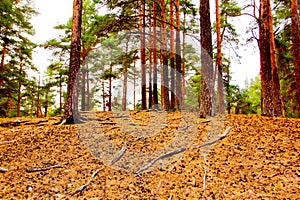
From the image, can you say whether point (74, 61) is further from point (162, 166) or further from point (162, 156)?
point (162, 166)

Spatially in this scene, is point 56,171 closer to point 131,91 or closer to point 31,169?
point 31,169

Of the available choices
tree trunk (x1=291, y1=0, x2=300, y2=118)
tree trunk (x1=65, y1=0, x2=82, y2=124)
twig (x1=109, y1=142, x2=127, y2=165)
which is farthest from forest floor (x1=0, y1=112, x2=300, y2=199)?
tree trunk (x1=291, y1=0, x2=300, y2=118)

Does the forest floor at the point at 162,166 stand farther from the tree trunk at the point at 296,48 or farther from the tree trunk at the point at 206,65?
the tree trunk at the point at 296,48

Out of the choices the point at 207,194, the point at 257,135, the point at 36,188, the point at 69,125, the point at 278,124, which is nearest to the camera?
the point at 207,194

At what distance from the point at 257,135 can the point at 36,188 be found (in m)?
4.47

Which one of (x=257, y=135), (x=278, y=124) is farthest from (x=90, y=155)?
(x=278, y=124)

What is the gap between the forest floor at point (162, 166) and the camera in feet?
10.3

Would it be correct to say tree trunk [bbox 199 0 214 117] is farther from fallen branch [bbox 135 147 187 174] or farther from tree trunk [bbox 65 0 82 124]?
tree trunk [bbox 65 0 82 124]

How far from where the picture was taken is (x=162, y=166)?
154 inches

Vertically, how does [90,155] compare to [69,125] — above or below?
below

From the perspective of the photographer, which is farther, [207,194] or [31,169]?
[31,169]

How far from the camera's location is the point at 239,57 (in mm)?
13328

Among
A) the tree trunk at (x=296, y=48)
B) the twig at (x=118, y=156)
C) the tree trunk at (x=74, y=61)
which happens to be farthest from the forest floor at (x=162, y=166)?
the tree trunk at (x=296, y=48)

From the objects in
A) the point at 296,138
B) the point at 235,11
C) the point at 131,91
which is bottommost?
the point at 296,138
